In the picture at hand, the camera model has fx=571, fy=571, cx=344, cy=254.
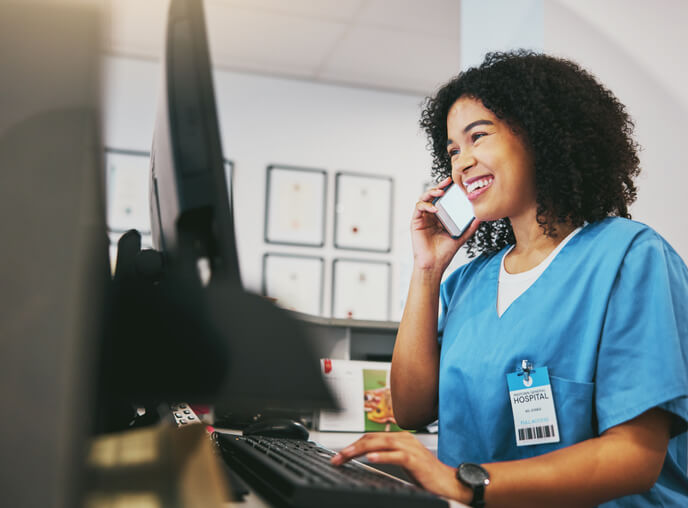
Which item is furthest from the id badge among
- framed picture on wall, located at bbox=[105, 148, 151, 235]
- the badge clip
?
framed picture on wall, located at bbox=[105, 148, 151, 235]

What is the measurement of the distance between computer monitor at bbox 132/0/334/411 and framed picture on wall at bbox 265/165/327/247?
3.24 metres

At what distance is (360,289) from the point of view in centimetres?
377

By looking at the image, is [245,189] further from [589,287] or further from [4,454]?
[4,454]

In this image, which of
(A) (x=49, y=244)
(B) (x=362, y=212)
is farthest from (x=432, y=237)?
(B) (x=362, y=212)

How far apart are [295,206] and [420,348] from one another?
2.63 m

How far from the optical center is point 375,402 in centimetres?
181

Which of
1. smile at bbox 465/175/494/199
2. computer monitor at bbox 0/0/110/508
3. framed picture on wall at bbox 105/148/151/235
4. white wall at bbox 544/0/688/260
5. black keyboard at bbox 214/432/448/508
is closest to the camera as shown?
computer monitor at bbox 0/0/110/508

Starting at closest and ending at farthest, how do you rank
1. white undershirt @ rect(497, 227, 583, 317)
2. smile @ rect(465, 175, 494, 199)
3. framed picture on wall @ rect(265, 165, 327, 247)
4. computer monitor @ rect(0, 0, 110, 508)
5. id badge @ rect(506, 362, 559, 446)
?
computer monitor @ rect(0, 0, 110, 508) → id badge @ rect(506, 362, 559, 446) → white undershirt @ rect(497, 227, 583, 317) → smile @ rect(465, 175, 494, 199) → framed picture on wall @ rect(265, 165, 327, 247)

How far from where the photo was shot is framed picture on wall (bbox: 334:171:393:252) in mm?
3814

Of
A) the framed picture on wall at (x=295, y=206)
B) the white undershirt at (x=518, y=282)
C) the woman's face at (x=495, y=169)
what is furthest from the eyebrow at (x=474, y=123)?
the framed picture on wall at (x=295, y=206)

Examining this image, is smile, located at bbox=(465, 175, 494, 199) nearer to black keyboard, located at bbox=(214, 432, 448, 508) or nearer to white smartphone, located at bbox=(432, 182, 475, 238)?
white smartphone, located at bbox=(432, 182, 475, 238)

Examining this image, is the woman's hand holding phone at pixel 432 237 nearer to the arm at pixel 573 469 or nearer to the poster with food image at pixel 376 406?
the arm at pixel 573 469

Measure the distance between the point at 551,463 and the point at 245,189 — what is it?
3110 mm

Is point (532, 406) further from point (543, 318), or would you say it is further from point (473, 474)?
point (473, 474)
